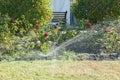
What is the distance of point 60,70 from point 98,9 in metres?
5.42

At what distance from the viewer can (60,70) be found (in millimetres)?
6609

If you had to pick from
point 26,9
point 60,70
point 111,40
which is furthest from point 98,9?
point 60,70

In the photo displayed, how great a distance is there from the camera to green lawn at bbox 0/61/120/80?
20.5 feet

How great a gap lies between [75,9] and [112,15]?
115 cm

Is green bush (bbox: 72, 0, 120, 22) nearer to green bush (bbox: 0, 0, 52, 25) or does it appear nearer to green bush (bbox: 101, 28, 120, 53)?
green bush (bbox: 0, 0, 52, 25)

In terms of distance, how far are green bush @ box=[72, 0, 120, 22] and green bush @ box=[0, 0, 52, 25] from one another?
5.26 ft

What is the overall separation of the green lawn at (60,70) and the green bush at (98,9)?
4645 millimetres

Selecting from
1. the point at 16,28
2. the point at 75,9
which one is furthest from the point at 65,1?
the point at 16,28

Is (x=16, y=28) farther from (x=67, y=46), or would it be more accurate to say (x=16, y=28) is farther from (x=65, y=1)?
(x=65, y=1)

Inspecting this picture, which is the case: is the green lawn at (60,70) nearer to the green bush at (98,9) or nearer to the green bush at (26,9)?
the green bush at (26,9)

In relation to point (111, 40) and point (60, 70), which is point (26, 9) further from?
point (60, 70)

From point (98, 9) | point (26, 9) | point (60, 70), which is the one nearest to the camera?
point (60, 70)

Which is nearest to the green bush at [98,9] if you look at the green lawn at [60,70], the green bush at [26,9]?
the green bush at [26,9]

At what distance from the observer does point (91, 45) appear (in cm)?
885
